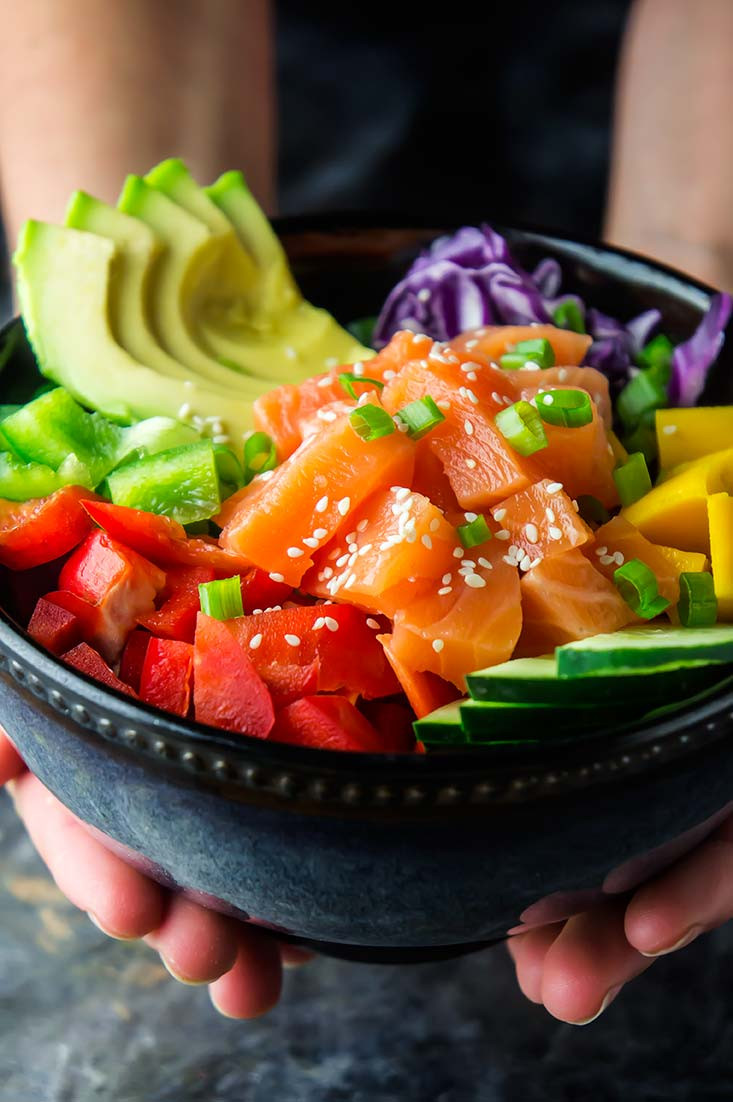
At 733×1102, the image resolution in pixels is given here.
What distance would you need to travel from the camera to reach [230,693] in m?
1.59

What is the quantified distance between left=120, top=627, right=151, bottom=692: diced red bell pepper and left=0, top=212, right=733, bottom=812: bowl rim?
0.72ft

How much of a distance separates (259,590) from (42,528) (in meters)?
0.36

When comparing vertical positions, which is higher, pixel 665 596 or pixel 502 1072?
pixel 665 596

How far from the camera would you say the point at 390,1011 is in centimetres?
226

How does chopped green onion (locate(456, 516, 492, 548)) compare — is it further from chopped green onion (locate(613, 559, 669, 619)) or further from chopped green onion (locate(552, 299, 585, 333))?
chopped green onion (locate(552, 299, 585, 333))

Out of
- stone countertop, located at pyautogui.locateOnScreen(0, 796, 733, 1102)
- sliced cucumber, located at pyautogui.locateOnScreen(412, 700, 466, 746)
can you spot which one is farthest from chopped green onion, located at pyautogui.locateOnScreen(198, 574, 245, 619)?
stone countertop, located at pyautogui.locateOnScreen(0, 796, 733, 1102)

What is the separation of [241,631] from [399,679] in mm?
247

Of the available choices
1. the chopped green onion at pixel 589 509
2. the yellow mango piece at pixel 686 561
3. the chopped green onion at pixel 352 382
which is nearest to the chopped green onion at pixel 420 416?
the chopped green onion at pixel 352 382

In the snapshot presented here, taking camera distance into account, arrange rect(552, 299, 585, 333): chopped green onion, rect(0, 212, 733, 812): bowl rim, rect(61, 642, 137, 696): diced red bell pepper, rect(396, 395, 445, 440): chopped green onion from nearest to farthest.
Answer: rect(0, 212, 733, 812): bowl rim
rect(61, 642, 137, 696): diced red bell pepper
rect(396, 395, 445, 440): chopped green onion
rect(552, 299, 585, 333): chopped green onion

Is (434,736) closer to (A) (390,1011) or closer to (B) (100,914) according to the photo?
(B) (100,914)

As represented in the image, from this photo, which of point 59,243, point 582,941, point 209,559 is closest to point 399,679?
point 209,559

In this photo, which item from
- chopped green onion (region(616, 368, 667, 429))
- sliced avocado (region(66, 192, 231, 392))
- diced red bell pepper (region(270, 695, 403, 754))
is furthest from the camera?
chopped green onion (region(616, 368, 667, 429))

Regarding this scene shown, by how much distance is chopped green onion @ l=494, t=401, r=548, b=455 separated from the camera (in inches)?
70.9

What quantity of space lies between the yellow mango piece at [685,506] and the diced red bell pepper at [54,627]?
2.99 feet
